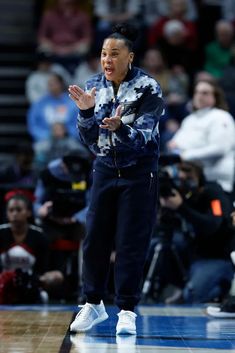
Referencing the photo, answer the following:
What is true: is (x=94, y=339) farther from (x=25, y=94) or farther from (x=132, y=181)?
(x=25, y=94)

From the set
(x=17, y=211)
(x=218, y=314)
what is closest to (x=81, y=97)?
(x=218, y=314)

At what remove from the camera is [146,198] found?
5.77 m

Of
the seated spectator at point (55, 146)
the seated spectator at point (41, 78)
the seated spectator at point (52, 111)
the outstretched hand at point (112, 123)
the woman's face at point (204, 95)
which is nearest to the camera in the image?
the outstretched hand at point (112, 123)

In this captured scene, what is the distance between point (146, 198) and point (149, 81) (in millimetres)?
697

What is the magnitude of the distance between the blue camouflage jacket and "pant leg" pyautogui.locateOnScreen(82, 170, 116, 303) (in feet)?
0.53

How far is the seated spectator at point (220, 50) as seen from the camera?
12.1m

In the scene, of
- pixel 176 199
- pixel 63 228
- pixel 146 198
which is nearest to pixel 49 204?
pixel 63 228

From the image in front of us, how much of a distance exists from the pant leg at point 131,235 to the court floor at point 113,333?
27 cm

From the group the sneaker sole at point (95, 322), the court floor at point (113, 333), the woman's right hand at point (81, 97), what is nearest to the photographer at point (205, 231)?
the court floor at point (113, 333)

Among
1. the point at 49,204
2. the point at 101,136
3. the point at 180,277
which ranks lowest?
the point at 180,277

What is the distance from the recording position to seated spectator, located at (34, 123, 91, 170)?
403 inches

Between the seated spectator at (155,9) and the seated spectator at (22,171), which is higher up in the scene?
the seated spectator at (155,9)

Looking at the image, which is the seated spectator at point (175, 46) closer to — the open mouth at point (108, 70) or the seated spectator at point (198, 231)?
the seated spectator at point (198, 231)

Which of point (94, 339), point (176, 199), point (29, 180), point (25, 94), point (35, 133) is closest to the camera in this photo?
point (94, 339)
